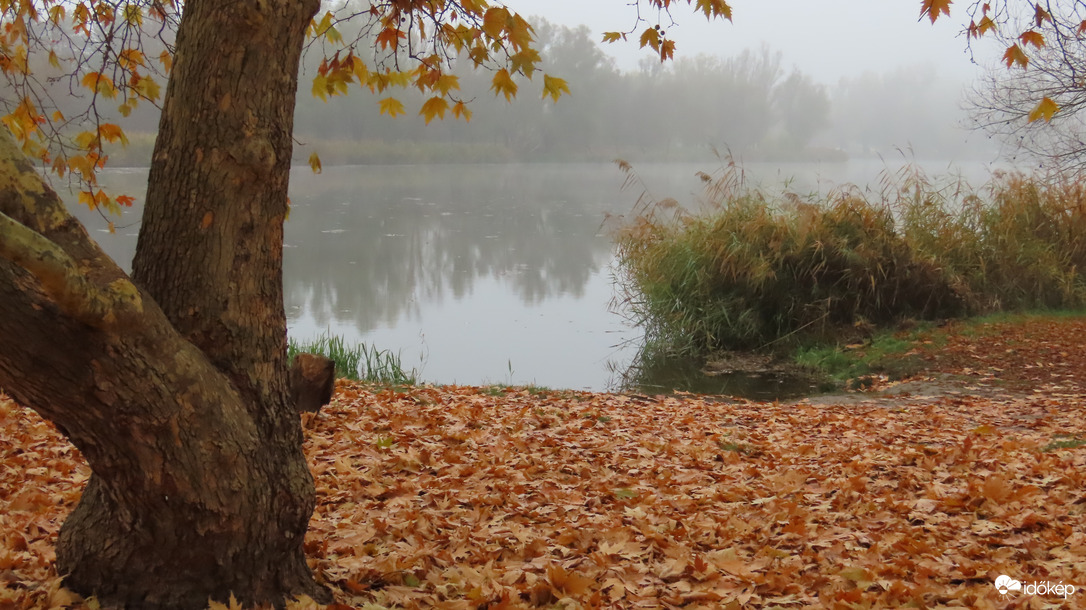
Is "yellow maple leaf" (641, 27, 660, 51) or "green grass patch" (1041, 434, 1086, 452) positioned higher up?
"yellow maple leaf" (641, 27, 660, 51)

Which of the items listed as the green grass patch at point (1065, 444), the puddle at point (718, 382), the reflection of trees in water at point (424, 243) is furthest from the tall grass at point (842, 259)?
the green grass patch at point (1065, 444)

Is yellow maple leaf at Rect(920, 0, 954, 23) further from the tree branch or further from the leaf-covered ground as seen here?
the tree branch

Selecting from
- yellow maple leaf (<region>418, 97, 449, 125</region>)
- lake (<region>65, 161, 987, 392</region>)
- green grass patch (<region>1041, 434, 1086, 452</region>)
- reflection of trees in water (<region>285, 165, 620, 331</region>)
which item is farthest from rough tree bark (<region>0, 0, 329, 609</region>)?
reflection of trees in water (<region>285, 165, 620, 331</region>)

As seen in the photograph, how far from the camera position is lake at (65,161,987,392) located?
437 inches

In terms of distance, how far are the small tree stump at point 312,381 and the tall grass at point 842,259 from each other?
648cm

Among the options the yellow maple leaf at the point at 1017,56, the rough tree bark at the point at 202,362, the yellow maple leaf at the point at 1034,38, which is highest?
the yellow maple leaf at the point at 1034,38

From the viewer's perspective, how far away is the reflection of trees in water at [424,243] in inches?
592

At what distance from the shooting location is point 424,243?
20.7 metres

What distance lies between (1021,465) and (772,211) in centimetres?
715

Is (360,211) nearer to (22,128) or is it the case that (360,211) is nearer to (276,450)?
(22,128)

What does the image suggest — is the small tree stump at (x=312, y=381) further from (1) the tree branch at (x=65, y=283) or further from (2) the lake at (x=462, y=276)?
(2) the lake at (x=462, y=276)

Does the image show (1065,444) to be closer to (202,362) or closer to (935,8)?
(935,8)

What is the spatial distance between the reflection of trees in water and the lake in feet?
0.15

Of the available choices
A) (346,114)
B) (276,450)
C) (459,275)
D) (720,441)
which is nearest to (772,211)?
(720,441)
